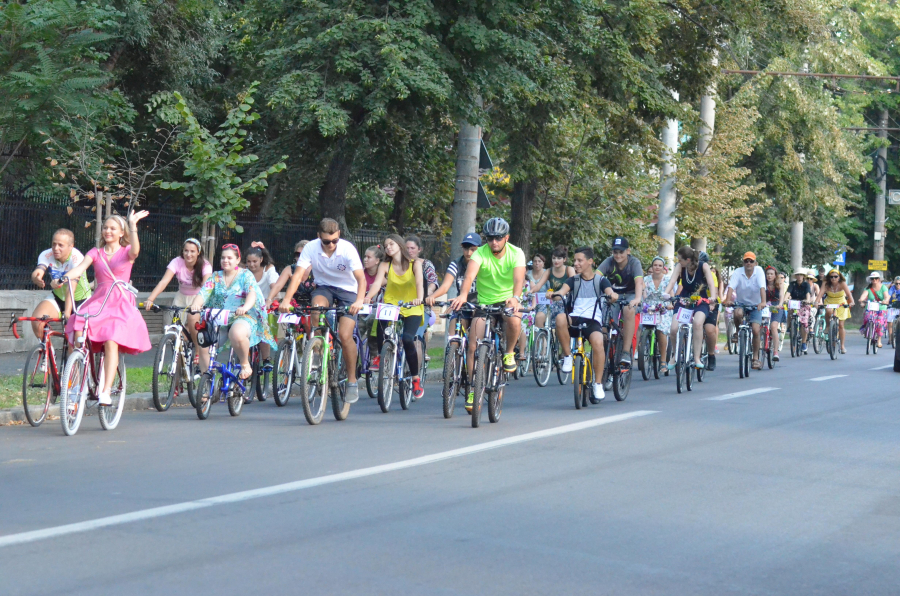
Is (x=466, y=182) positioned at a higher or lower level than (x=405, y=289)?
higher

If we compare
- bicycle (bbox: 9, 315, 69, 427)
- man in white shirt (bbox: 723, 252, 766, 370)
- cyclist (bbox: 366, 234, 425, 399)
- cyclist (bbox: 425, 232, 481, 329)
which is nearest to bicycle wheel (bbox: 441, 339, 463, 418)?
cyclist (bbox: 425, 232, 481, 329)

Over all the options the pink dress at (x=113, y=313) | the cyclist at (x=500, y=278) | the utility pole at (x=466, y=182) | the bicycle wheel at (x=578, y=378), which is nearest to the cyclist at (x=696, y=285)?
the utility pole at (x=466, y=182)

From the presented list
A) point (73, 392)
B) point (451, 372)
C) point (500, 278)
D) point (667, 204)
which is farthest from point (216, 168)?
point (667, 204)

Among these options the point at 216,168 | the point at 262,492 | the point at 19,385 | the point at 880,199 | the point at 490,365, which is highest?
the point at 880,199

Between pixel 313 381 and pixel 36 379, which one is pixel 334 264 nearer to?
pixel 313 381

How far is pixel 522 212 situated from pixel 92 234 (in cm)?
887

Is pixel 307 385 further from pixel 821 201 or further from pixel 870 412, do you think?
pixel 821 201

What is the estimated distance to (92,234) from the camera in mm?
20266

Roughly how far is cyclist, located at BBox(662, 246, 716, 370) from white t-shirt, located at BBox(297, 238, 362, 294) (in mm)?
6420

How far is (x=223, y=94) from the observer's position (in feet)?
86.3

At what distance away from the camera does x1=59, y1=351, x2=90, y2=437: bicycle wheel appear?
383 inches

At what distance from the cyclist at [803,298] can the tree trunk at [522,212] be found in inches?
236

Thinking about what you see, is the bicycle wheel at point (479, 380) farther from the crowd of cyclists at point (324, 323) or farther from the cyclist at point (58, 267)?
the cyclist at point (58, 267)

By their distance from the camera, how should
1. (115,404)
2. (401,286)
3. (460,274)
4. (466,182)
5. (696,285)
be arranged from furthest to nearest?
(466,182) → (696,285) → (460,274) → (401,286) → (115,404)
